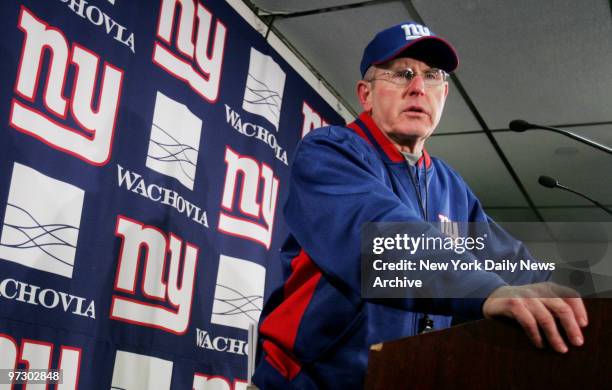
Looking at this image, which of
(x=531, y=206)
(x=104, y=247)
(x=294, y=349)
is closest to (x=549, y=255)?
(x=531, y=206)

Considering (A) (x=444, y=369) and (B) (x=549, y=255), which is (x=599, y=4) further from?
(B) (x=549, y=255)

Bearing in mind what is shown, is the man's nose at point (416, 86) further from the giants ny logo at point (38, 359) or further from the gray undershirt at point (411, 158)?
the giants ny logo at point (38, 359)

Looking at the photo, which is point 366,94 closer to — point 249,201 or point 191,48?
point 191,48

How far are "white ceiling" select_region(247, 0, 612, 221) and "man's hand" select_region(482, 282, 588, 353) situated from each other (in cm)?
223

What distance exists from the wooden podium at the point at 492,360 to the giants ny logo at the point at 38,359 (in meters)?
1.07

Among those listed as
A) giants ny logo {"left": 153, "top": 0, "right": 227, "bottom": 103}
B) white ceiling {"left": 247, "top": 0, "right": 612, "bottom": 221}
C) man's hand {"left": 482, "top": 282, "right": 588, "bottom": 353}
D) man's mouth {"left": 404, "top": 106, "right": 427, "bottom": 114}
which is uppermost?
white ceiling {"left": 247, "top": 0, "right": 612, "bottom": 221}

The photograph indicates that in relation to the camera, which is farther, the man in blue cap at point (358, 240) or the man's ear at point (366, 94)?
the man's ear at point (366, 94)

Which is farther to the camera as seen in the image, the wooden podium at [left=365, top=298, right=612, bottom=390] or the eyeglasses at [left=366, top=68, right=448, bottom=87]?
the eyeglasses at [left=366, top=68, right=448, bottom=87]

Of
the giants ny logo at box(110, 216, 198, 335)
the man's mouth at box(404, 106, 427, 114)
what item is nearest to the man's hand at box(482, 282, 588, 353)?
the man's mouth at box(404, 106, 427, 114)

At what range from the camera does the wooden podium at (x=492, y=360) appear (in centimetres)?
48

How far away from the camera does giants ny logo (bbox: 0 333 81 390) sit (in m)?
1.38

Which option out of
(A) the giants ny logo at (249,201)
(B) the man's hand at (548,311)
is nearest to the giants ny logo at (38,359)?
(A) the giants ny logo at (249,201)

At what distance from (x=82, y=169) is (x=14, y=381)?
56 cm

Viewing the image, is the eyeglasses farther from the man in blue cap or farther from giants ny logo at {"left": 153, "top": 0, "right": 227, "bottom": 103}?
giants ny logo at {"left": 153, "top": 0, "right": 227, "bottom": 103}
